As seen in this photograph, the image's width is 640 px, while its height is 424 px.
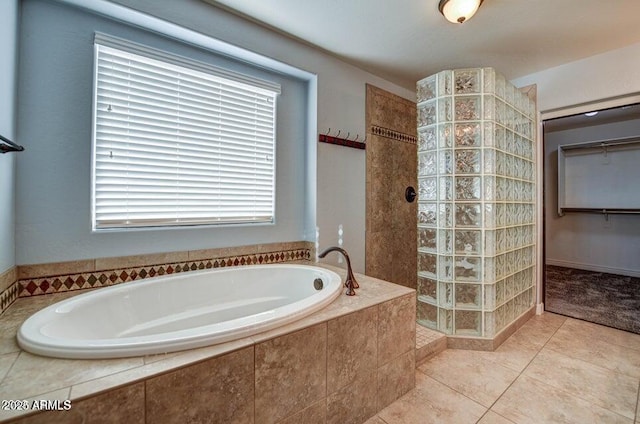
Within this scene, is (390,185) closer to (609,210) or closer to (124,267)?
(124,267)

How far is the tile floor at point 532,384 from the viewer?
1.35 m

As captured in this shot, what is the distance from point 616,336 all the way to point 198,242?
3.29m

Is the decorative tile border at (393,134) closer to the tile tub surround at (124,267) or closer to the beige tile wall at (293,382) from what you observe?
the tile tub surround at (124,267)

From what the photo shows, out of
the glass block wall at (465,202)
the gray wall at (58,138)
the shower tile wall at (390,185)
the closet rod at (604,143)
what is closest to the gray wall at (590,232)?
the closet rod at (604,143)

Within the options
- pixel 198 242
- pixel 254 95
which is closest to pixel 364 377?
pixel 198 242

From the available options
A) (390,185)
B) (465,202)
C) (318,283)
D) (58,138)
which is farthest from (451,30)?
(58,138)

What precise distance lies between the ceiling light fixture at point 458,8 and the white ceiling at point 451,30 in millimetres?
100

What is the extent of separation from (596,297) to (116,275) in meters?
4.53

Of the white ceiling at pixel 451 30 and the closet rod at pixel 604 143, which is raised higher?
the white ceiling at pixel 451 30

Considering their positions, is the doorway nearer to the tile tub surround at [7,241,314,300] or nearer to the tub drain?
the tub drain

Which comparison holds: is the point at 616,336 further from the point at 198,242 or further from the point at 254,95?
the point at 254,95

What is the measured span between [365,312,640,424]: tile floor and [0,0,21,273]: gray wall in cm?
191

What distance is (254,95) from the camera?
2.15 metres

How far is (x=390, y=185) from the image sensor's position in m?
2.86
